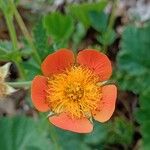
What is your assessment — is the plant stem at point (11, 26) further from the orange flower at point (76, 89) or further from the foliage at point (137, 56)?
the foliage at point (137, 56)

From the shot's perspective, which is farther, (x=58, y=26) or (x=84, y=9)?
(x=84, y=9)

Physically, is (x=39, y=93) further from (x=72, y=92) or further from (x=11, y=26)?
(x=11, y=26)

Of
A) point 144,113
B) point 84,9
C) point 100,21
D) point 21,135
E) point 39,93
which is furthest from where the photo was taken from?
point 84,9

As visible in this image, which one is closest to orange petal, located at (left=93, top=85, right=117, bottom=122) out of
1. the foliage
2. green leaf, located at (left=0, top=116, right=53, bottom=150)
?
the foliage

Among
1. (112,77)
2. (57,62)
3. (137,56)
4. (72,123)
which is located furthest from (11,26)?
(112,77)

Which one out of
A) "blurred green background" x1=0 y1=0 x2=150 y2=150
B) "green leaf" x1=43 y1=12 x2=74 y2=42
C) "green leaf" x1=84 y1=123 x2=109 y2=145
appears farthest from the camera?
"green leaf" x1=84 y1=123 x2=109 y2=145

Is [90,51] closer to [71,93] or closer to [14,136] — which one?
[71,93]

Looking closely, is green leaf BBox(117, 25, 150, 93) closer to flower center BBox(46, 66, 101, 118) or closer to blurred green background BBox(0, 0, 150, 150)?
blurred green background BBox(0, 0, 150, 150)
